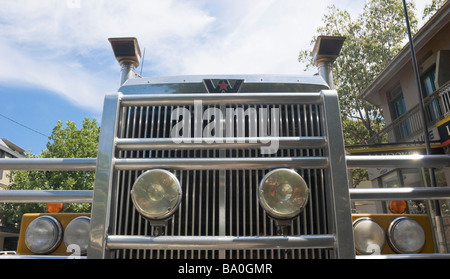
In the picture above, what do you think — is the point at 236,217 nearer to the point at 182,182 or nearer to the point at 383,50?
the point at 182,182

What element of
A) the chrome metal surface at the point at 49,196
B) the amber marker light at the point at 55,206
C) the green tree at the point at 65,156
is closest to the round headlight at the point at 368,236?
the chrome metal surface at the point at 49,196

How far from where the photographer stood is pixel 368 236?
2391 millimetres

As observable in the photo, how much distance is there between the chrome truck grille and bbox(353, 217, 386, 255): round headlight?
8.5 inches

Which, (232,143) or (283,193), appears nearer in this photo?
(283,193)

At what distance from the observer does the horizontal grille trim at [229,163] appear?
2297mm

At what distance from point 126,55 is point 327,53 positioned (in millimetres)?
2349

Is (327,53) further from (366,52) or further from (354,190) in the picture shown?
(366,52)

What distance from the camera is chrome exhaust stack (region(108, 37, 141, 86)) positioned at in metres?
4.07

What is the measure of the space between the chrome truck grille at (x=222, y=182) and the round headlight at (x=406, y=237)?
19.0 inches

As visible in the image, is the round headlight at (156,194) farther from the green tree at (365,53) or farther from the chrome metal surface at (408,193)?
the green tree at (365,53)

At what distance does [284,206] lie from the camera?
2.14 metres

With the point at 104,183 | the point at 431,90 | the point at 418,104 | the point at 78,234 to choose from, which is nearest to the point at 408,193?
the point at 104,183
